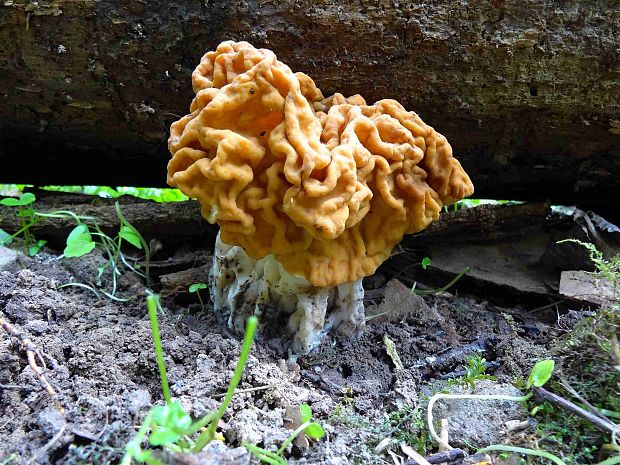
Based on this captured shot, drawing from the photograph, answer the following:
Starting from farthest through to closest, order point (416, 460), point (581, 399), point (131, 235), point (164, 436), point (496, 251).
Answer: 1. point (496, 251)
2. point (131, 235)
3. point (581, 399)
4. point (416, 460)
5. point (164, 436)

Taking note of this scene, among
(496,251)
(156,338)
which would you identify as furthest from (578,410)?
(496,251)

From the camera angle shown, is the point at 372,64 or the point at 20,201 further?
the point at 20,201

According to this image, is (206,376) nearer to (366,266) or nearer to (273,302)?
(273,302)

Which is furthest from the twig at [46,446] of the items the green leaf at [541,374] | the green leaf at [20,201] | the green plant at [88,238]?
the green leaf at [20,201]

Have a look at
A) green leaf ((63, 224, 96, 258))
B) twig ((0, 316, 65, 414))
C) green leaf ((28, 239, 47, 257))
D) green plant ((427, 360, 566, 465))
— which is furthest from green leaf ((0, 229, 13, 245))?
green plant ((427, 360, 566, 465))

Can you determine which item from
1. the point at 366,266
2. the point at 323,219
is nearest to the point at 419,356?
the point at 366,266

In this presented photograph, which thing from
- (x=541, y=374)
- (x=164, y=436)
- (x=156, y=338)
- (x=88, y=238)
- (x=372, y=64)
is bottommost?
(x=88, y=238)

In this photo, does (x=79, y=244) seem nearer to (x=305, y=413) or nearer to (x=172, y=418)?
(x=305, y=413)
